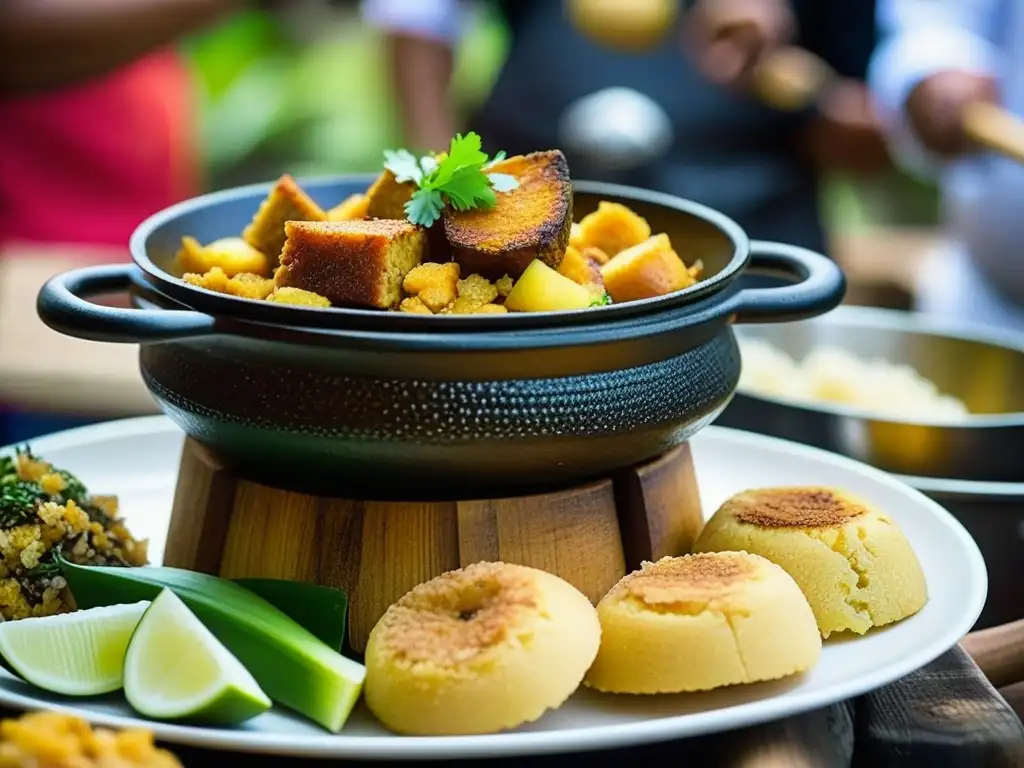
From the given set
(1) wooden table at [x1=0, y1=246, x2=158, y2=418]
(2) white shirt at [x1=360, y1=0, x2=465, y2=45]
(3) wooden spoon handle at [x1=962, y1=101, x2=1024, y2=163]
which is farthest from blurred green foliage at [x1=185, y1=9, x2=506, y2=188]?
(1) wooden table at [x1=0, y1=246, x2=158, y2=418]

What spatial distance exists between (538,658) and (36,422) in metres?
2.78

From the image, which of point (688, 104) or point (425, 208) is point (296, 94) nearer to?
point (688, 104)

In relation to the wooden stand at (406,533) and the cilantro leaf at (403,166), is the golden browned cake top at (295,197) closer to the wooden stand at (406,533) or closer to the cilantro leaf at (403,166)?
the cilantro leaf at (403,166)

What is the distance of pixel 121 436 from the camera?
83.8 inches

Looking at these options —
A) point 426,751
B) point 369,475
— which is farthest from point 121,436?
point 426,751

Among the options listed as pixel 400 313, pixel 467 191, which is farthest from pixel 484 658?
pixel 467 191

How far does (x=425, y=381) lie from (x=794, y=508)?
0.52m

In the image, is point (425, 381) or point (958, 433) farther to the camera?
point (958, 433)

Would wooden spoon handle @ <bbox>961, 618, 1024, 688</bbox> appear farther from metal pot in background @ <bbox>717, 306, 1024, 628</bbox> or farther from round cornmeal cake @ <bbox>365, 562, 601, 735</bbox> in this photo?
round cornmeal cake @ <bbox>365, 562, 601, 735</bbox>

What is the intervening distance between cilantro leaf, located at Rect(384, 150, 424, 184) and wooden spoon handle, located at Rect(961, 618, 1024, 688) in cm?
91

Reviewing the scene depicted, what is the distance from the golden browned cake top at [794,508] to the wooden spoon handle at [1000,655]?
0.80ft

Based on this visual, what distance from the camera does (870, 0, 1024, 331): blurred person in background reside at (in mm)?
4109

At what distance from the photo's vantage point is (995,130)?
11.5 ft

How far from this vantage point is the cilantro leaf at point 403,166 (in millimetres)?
1630
